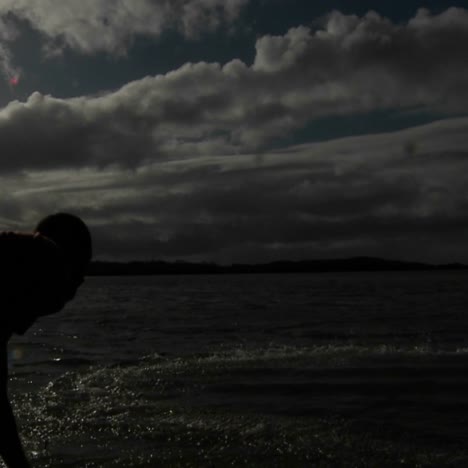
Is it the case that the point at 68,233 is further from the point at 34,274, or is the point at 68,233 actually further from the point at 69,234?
the point at 34,274

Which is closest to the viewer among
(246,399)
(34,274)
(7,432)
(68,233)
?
(34,274)

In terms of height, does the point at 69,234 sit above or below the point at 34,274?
above

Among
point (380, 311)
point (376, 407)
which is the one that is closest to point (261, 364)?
point (376, 407)

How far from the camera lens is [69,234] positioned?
3.40 m

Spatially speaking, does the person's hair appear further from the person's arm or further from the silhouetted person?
the person's arm

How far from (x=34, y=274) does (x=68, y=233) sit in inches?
13.8

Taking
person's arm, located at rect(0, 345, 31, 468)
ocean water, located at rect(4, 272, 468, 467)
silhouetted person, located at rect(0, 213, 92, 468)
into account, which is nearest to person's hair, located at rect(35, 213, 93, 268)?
silhouetted person, located at rect(0, 213, 92, 468)

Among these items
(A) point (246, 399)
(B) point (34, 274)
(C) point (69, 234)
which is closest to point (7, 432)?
(B) point (34, 274)

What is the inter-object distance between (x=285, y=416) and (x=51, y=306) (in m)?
6.96

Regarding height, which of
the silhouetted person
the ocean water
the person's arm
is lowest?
the ocean water

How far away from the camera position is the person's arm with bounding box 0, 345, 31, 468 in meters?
3.54

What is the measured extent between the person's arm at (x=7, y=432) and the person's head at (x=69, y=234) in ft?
2.14

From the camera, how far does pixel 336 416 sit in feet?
31.3

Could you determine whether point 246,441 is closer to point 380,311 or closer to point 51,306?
Answer: point 51,306
